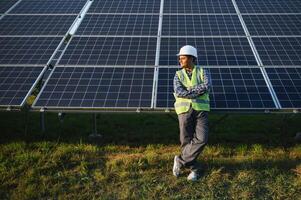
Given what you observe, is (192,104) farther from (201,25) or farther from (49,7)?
(49,7)

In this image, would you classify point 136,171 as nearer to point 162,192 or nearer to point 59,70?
point 162,192

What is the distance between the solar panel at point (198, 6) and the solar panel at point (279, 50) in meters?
2.39

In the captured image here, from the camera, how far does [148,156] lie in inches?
303

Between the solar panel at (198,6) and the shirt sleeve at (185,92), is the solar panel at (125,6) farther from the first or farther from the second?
the shirt sleeve at (185,92)

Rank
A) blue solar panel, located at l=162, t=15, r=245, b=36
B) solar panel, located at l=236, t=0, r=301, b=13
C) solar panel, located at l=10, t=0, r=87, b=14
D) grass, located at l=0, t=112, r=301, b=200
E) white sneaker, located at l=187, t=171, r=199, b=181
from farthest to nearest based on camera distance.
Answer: solar panel, located at l=10, t=0, r=87, b=14 → solar panel, located at l=236, t=0, r=301, b=13 → blue solar panel, located at l=162, t=15, r=245, b=36 → white sneaker, located at l=187, t=171, r=199, b=181 → grass, located at l=0, t=112, r=301, b=200

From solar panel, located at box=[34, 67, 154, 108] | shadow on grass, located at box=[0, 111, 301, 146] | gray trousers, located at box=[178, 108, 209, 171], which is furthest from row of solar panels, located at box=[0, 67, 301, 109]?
gray trousers, located at box=[178, 108, 209, 171]

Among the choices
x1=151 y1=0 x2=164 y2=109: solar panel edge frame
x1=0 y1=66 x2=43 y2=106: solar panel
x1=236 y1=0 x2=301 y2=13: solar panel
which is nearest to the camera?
x1=151 y1=0 x2=164 y2=109: solar panel edge frame

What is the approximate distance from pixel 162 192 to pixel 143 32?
545cm

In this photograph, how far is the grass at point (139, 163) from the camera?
6323mm

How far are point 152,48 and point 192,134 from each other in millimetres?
3498

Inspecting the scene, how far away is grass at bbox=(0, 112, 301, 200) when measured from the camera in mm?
6323

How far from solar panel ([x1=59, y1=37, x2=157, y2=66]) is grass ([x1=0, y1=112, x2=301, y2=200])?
204 cm

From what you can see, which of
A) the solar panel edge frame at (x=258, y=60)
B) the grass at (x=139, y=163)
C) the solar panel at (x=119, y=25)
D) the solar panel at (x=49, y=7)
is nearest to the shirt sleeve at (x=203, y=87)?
the grass at (x=139, y=163)

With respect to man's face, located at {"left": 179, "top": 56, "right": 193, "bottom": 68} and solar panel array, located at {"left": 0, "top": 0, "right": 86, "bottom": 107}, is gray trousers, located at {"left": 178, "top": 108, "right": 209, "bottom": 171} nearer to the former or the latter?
man's face, located at {"left": 179, "top": 56, "right": 193, "bottom": 68}
